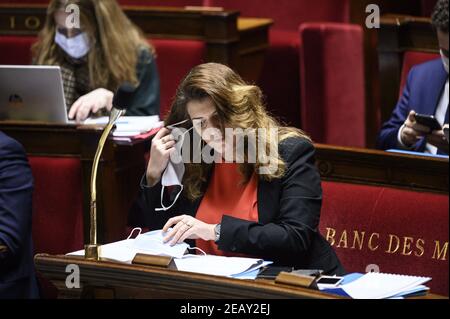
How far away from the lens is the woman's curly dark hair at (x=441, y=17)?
1.63 meters

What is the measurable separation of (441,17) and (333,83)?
5.80 ft

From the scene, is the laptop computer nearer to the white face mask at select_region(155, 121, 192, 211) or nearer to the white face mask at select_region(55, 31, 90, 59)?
the white face mask at select_region(55, 31, 90, 59)

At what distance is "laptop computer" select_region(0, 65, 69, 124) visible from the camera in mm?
2449

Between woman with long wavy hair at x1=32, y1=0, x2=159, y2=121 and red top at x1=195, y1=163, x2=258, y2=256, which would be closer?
red top at x1=195, y1=163, x2=258, y2=256

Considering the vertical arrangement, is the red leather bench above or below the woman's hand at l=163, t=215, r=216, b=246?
above

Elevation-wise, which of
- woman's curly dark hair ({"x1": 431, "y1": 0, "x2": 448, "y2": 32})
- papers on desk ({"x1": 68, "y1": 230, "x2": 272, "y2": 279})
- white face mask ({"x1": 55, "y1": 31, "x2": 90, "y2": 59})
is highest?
woman's curly dark hair ({"x1": 431, "y1": 0, "x2": 448, "y2": 32})

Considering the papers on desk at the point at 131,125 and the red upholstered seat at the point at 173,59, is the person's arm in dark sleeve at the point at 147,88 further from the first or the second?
the papers on desk at the point at 131,125

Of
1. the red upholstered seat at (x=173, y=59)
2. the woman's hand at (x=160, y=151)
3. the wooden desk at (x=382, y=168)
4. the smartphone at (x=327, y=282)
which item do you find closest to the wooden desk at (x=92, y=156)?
the woman's hand at (x=160, y=151)

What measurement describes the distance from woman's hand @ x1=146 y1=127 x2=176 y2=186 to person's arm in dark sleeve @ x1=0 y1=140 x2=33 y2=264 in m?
0.33

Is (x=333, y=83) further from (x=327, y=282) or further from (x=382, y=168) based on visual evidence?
(x=327, y=282)

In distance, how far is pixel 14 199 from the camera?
2.12m

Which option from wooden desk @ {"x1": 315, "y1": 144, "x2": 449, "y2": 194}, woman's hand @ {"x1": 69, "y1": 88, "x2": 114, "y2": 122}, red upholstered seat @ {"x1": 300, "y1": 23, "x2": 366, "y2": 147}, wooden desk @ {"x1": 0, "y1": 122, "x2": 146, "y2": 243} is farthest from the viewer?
red upholstered seat @ {"x1": 300, "y1": 23, "x2": 366, "y2": 147}

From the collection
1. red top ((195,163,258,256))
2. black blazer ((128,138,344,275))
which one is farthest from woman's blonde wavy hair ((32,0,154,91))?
black blazer ((128,138,344,275))

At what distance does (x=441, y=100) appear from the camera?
7.98ft
